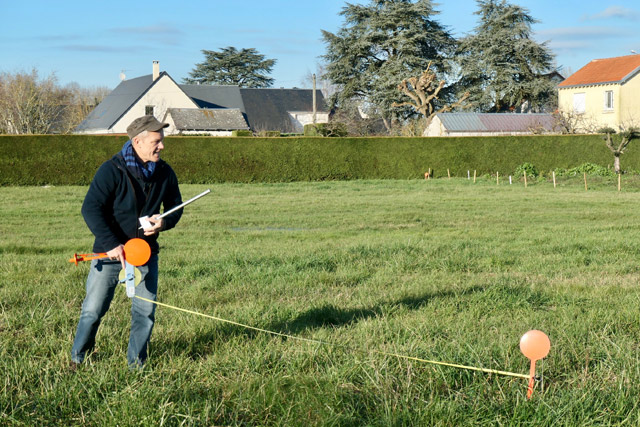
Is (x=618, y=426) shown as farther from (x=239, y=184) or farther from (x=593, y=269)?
(x=239, y=184)

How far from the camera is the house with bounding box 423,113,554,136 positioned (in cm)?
3944

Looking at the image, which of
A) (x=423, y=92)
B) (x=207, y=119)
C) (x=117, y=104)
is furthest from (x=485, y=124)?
(x=117, y=104)

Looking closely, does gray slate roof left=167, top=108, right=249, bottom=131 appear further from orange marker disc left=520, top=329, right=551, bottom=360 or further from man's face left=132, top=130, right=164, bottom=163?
orange marker disc left=520, top=329, right=551, bottom=360

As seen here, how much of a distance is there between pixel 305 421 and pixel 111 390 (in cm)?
110

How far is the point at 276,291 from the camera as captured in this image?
5.98 meters

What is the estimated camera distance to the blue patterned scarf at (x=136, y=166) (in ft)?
12.4

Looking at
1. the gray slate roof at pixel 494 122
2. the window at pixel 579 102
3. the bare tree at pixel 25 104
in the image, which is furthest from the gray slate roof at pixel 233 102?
the window at pixel 579 102

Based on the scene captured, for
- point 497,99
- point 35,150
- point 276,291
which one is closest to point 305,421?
point 276,291

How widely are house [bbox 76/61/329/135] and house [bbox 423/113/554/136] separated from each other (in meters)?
18.0

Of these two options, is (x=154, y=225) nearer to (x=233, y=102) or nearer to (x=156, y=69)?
(x=156, y=69)

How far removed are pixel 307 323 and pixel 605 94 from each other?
4285cm

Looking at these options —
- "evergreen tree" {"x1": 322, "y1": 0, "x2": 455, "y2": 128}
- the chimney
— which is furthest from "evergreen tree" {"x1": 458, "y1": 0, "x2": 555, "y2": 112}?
the chimney

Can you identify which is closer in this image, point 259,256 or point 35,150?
point 259,256

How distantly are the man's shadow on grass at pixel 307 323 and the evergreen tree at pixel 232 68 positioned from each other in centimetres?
6425
